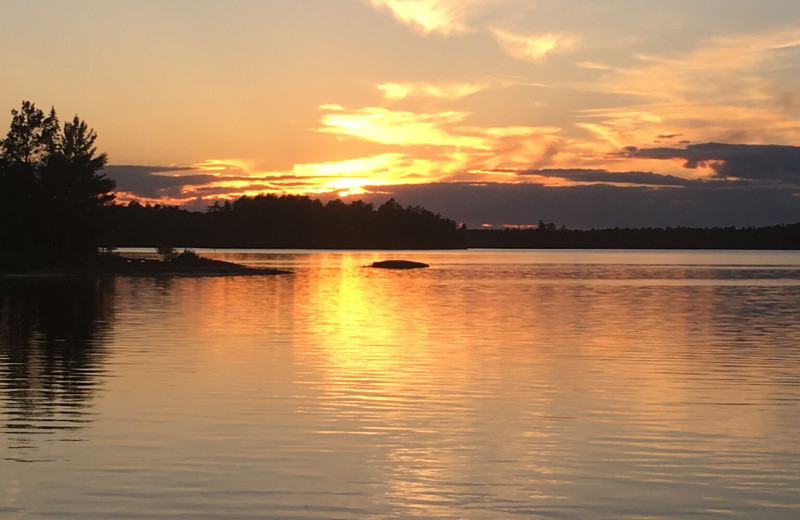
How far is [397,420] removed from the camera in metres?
18.8

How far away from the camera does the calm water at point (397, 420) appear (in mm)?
12844

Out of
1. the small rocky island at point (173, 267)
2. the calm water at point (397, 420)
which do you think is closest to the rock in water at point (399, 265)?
the small rocky island at point (173, 267)

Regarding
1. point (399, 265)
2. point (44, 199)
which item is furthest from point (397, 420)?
point (399, 265)

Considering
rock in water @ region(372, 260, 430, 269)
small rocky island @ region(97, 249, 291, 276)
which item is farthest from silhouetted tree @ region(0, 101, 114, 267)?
rock in water @ region(372, 260, 430, 269)

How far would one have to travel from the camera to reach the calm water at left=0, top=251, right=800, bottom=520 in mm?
12844

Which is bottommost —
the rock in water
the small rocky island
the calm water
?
the rock in water

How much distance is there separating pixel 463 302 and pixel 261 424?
41.3 meters

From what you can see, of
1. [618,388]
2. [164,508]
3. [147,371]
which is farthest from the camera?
[147,371]

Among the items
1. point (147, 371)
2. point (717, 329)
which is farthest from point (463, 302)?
point (147, 371)

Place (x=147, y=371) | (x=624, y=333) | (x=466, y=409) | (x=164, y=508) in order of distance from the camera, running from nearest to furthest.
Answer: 1. (x=164, y=508)
2. (x=466, y=409)
3. (x=147, y=371)
4. (x=624, y=333)

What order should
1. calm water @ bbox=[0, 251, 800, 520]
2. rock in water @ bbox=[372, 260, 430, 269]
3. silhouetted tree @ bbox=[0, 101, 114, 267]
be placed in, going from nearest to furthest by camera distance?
1. calm water @ bbox=[0, 251, 800, 520]
2. silhouetted tree @ bbox=[0, 101, 114, 267]
3. rock in water @ bbox=[372, 260, 430, 269]

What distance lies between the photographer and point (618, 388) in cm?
2322

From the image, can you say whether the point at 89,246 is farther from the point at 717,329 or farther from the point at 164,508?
the point at 164,508

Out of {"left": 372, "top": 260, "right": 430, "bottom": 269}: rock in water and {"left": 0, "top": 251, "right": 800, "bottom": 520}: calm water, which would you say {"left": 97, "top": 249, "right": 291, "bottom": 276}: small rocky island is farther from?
{"left": 0, "top": 251, "right": 800, "bottom": 520}: calm water
